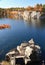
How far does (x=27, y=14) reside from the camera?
58.5 feet

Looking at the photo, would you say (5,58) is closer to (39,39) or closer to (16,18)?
(39,39)

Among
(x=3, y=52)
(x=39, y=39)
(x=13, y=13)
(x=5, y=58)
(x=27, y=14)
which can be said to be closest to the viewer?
(x=5, y=58)

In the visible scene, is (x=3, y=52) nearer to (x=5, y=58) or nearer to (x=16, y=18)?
(x=5, y=58)

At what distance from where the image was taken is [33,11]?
691 inches

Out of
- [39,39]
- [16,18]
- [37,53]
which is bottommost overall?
[37,53]

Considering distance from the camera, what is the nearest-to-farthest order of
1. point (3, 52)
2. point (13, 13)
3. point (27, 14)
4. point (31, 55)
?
point (31, 55) → point (3, 52) → point (13, 13) → point (27, 14)

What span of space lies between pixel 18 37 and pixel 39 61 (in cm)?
357

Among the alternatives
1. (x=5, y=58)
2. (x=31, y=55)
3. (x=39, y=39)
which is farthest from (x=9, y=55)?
(x=39, y=39)

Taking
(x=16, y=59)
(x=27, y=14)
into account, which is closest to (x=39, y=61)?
(x=16, y=59)

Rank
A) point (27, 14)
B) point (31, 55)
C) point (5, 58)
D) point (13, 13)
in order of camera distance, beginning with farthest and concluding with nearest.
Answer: point (27, 14), point (13, 13), point (5, 58), point (31, 55)

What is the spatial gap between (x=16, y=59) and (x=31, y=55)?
0.56 meters

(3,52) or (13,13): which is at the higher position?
(13,13)

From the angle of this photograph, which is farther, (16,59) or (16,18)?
(16,18)

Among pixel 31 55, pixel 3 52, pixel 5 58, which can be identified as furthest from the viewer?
pixel 3 52
